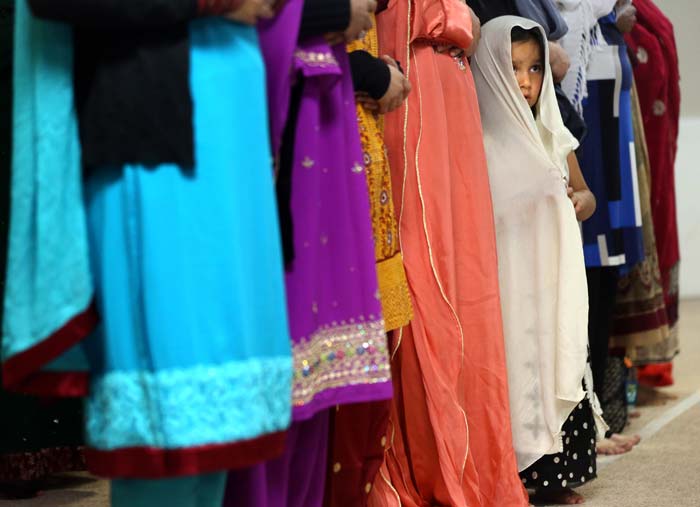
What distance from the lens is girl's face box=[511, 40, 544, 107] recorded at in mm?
2982

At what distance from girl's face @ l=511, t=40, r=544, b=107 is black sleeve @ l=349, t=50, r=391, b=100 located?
0.85 meters

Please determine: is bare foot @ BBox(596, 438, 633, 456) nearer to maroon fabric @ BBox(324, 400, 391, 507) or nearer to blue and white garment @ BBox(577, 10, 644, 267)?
blue and white garment @ BBox(577, 10, 644, 267)

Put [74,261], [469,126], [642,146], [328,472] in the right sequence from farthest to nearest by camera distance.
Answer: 1. [642,146]
2. [469,126]
3. [328,472]
4. [74,261]

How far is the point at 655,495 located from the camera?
308 centimetres

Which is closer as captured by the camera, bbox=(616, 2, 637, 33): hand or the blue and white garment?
the blue and white garment

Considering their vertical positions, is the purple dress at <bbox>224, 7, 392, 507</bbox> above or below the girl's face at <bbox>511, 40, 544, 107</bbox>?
below

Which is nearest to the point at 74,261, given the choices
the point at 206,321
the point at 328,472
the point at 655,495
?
the point at 206,321

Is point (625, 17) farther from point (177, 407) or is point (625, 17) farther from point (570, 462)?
point (177, 407)

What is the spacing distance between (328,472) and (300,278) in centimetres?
59

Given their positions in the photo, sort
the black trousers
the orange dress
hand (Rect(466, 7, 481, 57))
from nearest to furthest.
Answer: the orange dress < hand (Rect(466, 7, 481, 57)) < the black trousers

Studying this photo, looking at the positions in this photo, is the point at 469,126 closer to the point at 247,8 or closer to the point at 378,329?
the point at 378,329

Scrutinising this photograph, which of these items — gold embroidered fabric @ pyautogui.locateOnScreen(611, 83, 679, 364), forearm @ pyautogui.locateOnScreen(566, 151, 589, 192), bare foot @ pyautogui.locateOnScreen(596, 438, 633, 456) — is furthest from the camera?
gold embroidered fabric @ pyautogui.locateOnScreen(611, 83, 679, 364)

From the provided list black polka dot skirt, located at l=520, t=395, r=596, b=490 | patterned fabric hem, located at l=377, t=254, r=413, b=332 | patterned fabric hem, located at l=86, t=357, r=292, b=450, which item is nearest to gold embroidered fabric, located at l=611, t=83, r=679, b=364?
black polka dot skirt, located at l=520, t=395, r=596, b=490

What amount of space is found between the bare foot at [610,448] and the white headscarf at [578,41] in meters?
1.15
